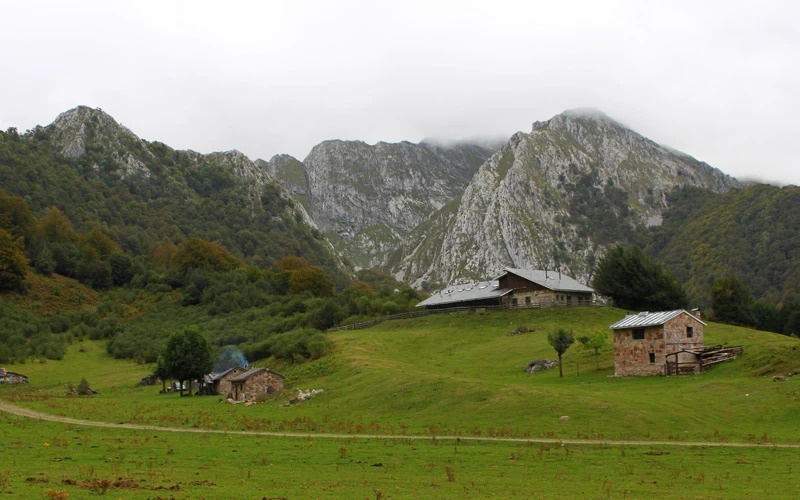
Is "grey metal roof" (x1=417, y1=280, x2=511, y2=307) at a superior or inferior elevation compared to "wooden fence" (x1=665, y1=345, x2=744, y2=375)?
superior

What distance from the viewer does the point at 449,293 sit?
107562 millimetres

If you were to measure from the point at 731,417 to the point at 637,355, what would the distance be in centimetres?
1779

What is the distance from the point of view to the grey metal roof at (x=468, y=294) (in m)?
99.4

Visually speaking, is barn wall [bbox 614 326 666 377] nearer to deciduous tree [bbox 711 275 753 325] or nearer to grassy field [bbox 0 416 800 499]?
grassy field [bbox 0 416 800 499]

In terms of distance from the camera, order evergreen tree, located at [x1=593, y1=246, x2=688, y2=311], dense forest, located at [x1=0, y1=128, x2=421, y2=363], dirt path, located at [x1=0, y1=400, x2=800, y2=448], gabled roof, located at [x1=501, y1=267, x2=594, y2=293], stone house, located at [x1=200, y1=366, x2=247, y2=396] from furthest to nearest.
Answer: dense forest, located at [x1=0, y1=128, x2=421, y2=363] → gabled roof, located at [x1=501, y1=267, x2=594, y2=293] → evergreen tree, located at [x1=593, y1=246, x2=688, y2=311] → stone house, located at [x1=200, y1=366, x2=247, y2=396] → dirt path, located at [x1=0, y1=400, x2=800, y2=448]

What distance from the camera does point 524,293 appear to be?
3819 inches

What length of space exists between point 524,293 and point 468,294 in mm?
9502

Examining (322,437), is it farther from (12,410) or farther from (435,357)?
(435,357)

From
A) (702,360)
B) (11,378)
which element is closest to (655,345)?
(702,360)

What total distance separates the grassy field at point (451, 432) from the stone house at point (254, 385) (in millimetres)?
2488

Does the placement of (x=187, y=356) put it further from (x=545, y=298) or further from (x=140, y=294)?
(x=140, y=294)

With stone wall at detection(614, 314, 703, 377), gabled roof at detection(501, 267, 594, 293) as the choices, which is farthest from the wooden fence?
gabled roof at detection(501, 267, 594, 293)

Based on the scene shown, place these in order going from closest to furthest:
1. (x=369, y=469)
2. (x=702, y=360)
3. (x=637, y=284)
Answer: (x=369, y=469)
(x=702, y=360)
(x=637, y=284)

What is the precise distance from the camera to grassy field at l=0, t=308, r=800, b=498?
69.8 feet
